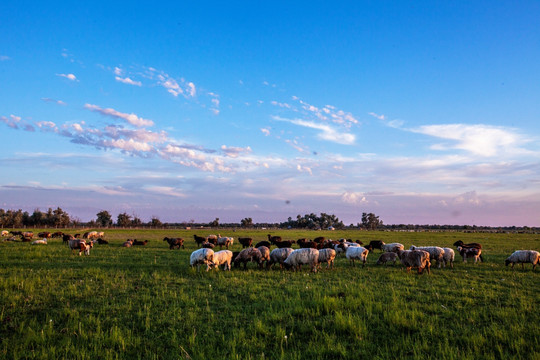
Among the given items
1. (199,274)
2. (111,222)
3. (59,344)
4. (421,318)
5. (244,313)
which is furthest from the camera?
(111,222)

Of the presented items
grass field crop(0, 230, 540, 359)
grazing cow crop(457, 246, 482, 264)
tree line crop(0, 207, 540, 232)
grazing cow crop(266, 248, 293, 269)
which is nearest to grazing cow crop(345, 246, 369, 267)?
grazing cow crop(266, 248, 293, 269)

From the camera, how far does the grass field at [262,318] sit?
262 inches

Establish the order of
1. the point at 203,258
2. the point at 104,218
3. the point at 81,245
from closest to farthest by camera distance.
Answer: the point at 203,258
the point at 81,245
the point at 104,218

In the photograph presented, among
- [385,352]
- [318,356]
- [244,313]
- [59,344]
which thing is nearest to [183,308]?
[244,313]

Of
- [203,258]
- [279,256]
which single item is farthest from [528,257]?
[203,258]

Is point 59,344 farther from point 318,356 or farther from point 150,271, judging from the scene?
point 150,271

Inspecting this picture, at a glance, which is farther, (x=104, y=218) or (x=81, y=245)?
(x=104, y=218)

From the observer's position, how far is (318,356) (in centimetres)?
637

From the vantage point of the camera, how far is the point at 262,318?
8.52 metres

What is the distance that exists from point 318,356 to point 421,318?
3.83 m

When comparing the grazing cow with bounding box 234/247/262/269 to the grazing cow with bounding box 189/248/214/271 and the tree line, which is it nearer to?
the grazing cow with bounding box 189/248/214/271

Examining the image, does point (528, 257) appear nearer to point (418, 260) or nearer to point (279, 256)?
point (418, 260)

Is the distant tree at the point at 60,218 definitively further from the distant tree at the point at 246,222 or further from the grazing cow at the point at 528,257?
the grazing cow at the point at 528,257

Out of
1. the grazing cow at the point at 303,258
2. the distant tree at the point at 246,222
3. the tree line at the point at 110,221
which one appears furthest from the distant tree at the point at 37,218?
the grazing cow at the point at 303,258
